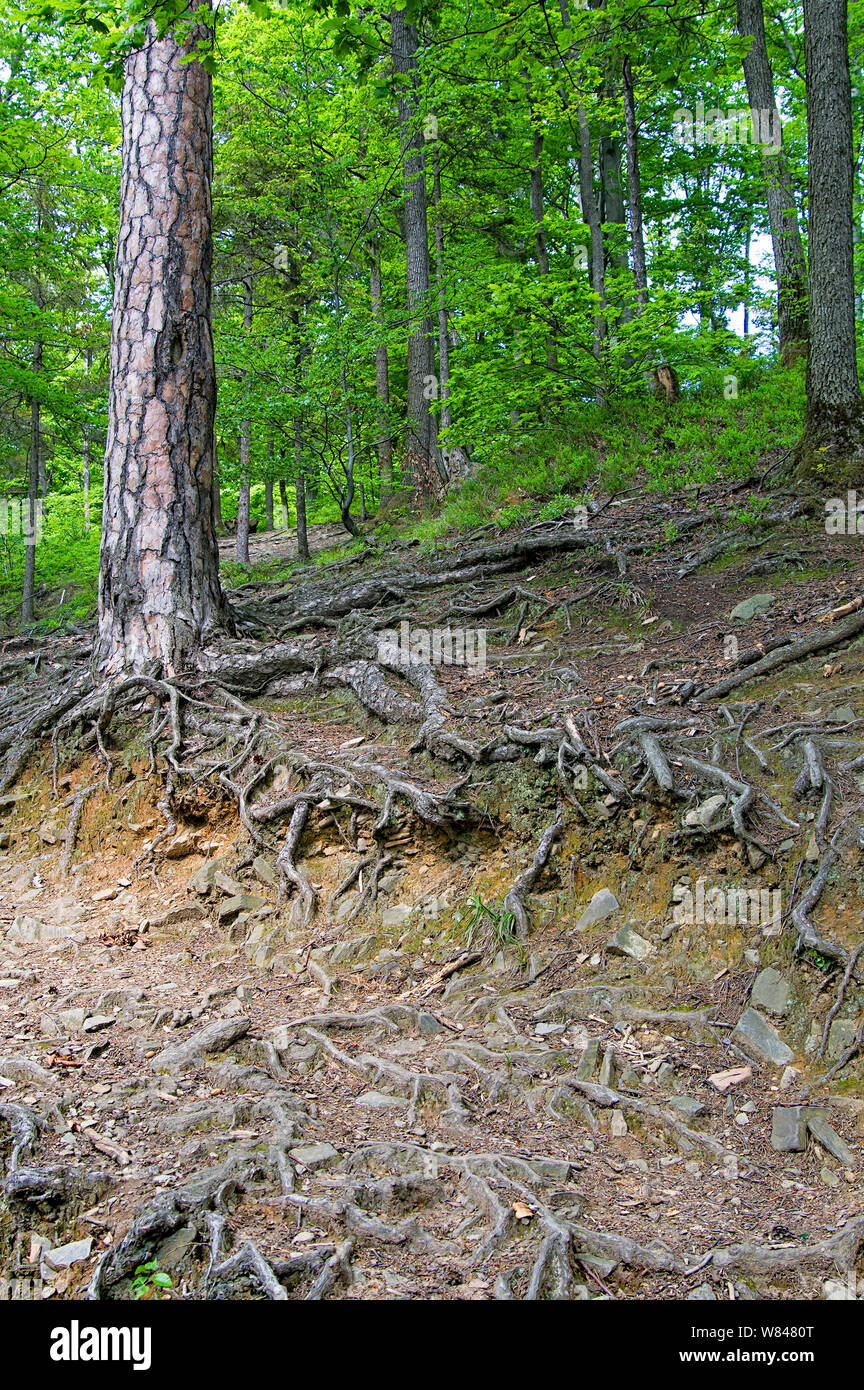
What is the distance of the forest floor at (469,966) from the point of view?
2.88 metres

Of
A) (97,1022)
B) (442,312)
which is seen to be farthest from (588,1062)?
(442,312)

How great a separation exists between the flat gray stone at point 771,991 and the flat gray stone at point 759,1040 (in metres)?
0.06

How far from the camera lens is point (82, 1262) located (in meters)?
2.69

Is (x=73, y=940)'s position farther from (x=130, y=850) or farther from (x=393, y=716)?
(x=393, y=716)

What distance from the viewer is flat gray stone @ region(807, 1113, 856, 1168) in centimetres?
319

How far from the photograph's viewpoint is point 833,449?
795 centimetres

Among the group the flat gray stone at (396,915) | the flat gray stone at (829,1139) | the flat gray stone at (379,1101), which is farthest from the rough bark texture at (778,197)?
the flat gray stone at (379,1101)

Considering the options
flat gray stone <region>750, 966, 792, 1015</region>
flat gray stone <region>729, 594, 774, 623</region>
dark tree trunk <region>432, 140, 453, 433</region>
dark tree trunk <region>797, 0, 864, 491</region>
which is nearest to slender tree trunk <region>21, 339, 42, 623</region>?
dark tree trunk <region>432, 140, 453, 433</region>

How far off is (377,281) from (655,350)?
7996mm

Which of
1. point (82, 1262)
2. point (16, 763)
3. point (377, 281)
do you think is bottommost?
point (82, 1262)

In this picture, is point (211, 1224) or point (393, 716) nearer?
point (211, 1224)

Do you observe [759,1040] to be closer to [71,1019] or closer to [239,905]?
[239,905]

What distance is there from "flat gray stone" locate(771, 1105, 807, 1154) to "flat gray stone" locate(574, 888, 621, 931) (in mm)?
1296
